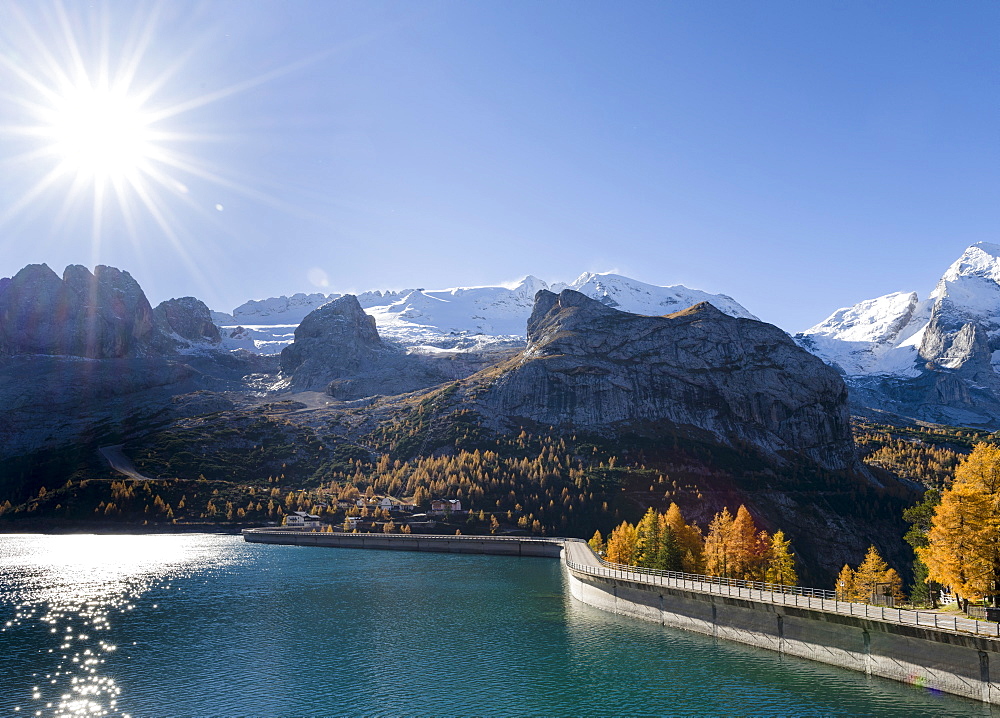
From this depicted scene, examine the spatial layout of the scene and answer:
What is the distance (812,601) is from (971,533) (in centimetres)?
1710

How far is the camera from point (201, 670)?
69125 millimetres

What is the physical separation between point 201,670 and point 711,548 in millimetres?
85675

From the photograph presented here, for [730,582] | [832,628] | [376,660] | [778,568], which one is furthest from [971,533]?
[376,660]

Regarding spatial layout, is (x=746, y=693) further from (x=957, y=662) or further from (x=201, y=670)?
(x=201, y=670)

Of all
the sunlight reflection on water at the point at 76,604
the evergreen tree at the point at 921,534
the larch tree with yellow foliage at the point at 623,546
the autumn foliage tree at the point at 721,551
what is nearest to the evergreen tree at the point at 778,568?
the autumn foliage tree at the point at 721,551

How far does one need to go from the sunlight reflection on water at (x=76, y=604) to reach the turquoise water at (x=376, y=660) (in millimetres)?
341

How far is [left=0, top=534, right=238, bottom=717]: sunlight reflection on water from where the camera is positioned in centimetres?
6069

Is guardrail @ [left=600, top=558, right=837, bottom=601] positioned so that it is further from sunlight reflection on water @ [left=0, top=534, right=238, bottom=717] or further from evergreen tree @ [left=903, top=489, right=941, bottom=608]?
sunlight reflection on water @ [left=0, top=534, right=238, bottom=717]

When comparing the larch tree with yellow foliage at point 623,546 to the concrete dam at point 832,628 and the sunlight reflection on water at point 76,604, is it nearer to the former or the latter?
the concrete dam at point 832,628

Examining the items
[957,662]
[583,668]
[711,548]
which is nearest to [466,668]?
[583,668]

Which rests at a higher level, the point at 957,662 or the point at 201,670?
the point at 957,662

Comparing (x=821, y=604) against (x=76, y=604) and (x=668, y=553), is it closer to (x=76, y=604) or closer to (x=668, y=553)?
(x=668, y=553)

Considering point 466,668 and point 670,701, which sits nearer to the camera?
point 670,701

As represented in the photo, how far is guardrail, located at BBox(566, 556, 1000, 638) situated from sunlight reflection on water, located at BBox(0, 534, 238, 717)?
64.9 m
